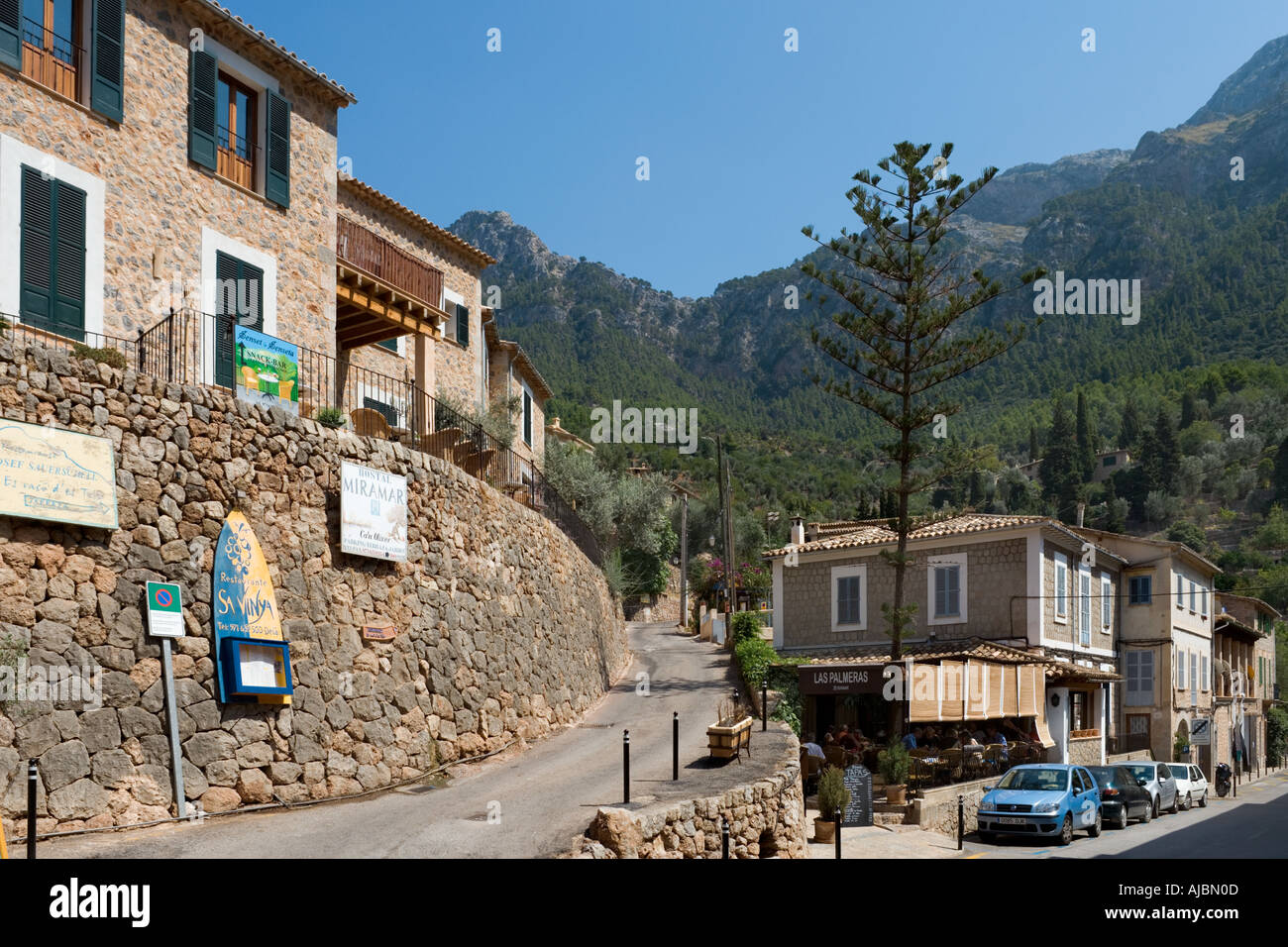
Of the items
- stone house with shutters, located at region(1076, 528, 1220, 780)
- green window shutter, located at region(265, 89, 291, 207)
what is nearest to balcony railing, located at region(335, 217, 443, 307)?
green window shutter, located at region(265, 89, 291, 207)

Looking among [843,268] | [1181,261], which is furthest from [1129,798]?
[1181,261]

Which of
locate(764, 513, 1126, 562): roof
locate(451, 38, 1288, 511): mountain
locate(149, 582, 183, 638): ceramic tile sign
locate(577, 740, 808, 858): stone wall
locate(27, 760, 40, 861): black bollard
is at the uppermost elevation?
locate(451, 38, 1288, 511): mountain

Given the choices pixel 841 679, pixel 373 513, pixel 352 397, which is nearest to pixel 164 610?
pixel 373 513

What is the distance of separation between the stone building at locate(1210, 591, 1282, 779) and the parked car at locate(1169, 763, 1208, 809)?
16539 millimetres

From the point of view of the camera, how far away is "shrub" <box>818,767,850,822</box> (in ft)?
66.3

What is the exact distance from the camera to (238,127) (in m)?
21.7

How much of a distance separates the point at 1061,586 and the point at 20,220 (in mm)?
29636

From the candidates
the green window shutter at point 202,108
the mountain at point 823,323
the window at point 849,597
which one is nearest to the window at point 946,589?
the window at point 849,597

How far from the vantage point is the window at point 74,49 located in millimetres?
17141

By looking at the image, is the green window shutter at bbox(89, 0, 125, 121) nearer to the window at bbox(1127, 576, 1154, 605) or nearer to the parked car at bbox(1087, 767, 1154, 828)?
the parked car at bbox(1087, 767, 1154, 828)

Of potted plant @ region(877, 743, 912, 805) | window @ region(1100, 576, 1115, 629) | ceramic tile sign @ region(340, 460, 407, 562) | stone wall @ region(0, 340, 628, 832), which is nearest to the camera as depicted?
stone wall @ region(0, 340, 628, 832)

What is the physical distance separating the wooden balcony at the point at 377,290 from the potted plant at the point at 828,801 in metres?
14.2

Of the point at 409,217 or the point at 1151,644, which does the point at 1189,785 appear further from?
the point at 409,217

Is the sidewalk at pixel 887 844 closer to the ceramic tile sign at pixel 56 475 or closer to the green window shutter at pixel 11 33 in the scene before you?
the ceramic tile sign at pixel 56 475
